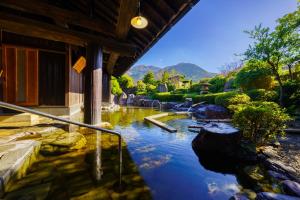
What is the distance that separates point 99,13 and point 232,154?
524 cm

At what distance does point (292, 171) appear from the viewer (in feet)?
10.1

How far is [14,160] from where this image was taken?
89.4 inches

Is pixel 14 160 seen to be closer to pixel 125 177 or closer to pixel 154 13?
pixel 125 177

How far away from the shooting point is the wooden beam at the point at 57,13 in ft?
12.0

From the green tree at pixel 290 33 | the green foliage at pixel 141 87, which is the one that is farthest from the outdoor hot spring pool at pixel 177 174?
the green foliage at pixel 141 87

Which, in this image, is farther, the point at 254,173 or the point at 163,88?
the point at 163,88

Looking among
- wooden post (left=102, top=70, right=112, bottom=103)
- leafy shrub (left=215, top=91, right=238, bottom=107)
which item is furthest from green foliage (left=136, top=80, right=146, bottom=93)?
leafy shrub (left=215, top=91, right=238, bottom=107)

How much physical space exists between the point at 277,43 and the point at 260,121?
322 inches

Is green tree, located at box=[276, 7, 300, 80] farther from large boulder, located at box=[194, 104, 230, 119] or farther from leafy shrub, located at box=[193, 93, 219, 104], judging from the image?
leafy shrub, located at box=[193, 93, 219, 104]

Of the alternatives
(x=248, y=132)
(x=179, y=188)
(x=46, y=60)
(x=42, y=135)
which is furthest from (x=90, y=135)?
(x=248, y=132)

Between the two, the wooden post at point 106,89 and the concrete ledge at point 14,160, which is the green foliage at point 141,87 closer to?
the wooden post at point 106,89

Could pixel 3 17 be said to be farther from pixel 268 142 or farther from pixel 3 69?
pixel 268 142

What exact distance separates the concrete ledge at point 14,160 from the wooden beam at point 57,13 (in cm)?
294

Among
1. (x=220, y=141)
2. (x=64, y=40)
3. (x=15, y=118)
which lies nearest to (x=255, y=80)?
(x=220, y=141)
